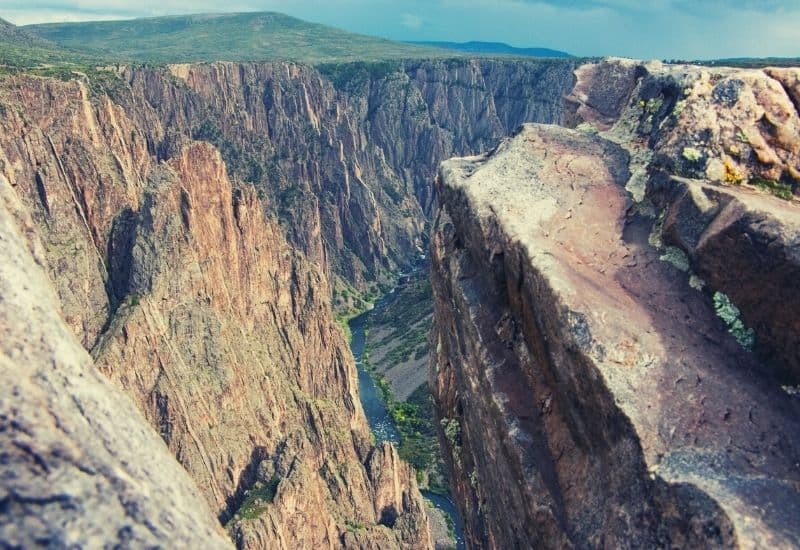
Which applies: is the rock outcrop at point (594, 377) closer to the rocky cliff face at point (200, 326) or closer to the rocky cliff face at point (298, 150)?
the rocky cliff face at point (200, 326)

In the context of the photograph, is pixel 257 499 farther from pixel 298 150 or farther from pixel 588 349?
pixel 298 150

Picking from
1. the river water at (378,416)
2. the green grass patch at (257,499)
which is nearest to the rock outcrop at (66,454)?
the green grass patch at (257,499)

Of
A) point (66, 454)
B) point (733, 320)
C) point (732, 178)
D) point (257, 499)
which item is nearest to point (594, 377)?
point (733, 320)

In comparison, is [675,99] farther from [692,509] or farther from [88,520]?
[88,520]

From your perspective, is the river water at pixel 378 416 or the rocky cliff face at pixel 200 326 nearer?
the rocky cliff face at pixel 200 326

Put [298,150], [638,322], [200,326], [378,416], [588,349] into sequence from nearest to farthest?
1. [588,349]
2. [638,322]
3. [200,326]
4. [378,416]
5. [298,150]

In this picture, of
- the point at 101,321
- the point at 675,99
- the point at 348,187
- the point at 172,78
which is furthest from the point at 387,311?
the point at 675,99
